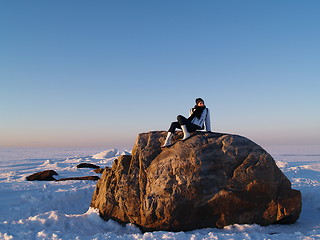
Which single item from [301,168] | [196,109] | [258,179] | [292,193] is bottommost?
[301,168]

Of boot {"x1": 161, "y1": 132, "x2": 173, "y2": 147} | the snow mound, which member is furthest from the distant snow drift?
the snow mound

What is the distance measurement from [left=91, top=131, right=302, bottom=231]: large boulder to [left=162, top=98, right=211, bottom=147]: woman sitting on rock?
46cm

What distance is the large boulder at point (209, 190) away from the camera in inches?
288

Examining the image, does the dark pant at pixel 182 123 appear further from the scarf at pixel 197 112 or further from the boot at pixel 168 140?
the scarf at pixel 197 112

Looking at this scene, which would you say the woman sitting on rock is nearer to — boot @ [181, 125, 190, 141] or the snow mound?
boot @ [181, 125, 190, 141]

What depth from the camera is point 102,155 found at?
1442 inches

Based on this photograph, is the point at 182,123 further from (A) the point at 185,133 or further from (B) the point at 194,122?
(B) the point at 194,122

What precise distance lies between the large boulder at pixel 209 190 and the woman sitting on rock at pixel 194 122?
0.46m

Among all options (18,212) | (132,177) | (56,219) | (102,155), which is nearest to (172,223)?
(132,177)

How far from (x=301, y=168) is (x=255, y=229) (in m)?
18.7

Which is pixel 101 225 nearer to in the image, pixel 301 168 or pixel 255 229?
pixel 255 229

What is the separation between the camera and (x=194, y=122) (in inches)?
346

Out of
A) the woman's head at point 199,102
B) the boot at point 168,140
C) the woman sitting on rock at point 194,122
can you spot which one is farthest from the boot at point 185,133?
the woman's head at point 199,102

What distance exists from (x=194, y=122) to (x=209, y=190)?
252cm
